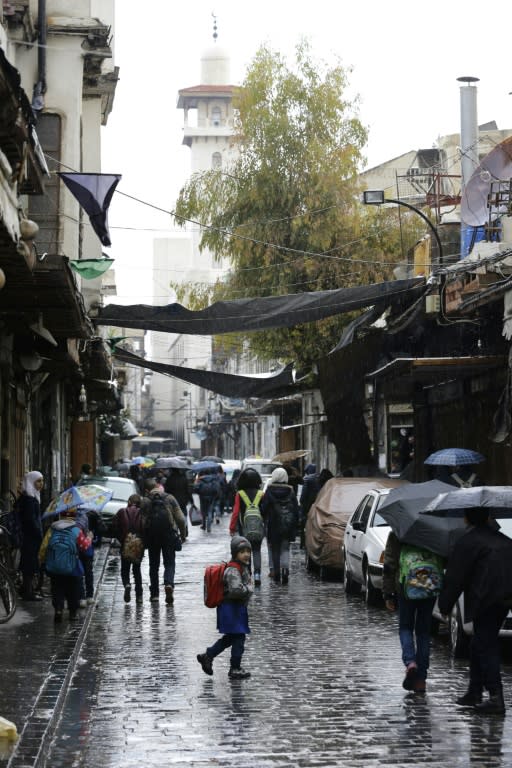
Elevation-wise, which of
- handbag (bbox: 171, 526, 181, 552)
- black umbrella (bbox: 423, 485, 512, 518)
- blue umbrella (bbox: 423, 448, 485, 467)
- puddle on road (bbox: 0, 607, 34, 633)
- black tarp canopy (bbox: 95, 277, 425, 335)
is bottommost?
puddle on road (bbox: 0, 607, 34, 633)

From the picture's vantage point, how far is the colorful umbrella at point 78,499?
49.8 ft

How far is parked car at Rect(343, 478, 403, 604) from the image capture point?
1683 cm

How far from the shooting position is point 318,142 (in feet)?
117

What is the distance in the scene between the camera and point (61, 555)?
14.5 metres

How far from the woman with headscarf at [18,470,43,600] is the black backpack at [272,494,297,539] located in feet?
13.5

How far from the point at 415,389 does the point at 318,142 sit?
8.13 meters

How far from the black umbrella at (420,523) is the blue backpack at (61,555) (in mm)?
4621

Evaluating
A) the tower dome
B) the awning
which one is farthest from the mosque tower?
the awning

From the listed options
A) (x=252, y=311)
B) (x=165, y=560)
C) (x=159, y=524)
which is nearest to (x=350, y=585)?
(x=165, y=560)

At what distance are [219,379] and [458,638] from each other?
→ 52.4 ft

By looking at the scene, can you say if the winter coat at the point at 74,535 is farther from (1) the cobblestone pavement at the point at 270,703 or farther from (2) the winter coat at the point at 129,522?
(2) the winter coat at the point at 129,522

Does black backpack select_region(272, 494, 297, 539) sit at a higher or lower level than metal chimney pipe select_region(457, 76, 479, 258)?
lower

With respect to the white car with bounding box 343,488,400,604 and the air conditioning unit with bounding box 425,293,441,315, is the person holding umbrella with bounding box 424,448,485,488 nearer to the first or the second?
the air conditioning unit with bounding box 425,293,441,315

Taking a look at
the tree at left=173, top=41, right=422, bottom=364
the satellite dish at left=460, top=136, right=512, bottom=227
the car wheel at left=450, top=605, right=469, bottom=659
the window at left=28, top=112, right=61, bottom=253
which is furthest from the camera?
the tree at left=173, top=41, right=422, bottom=364
